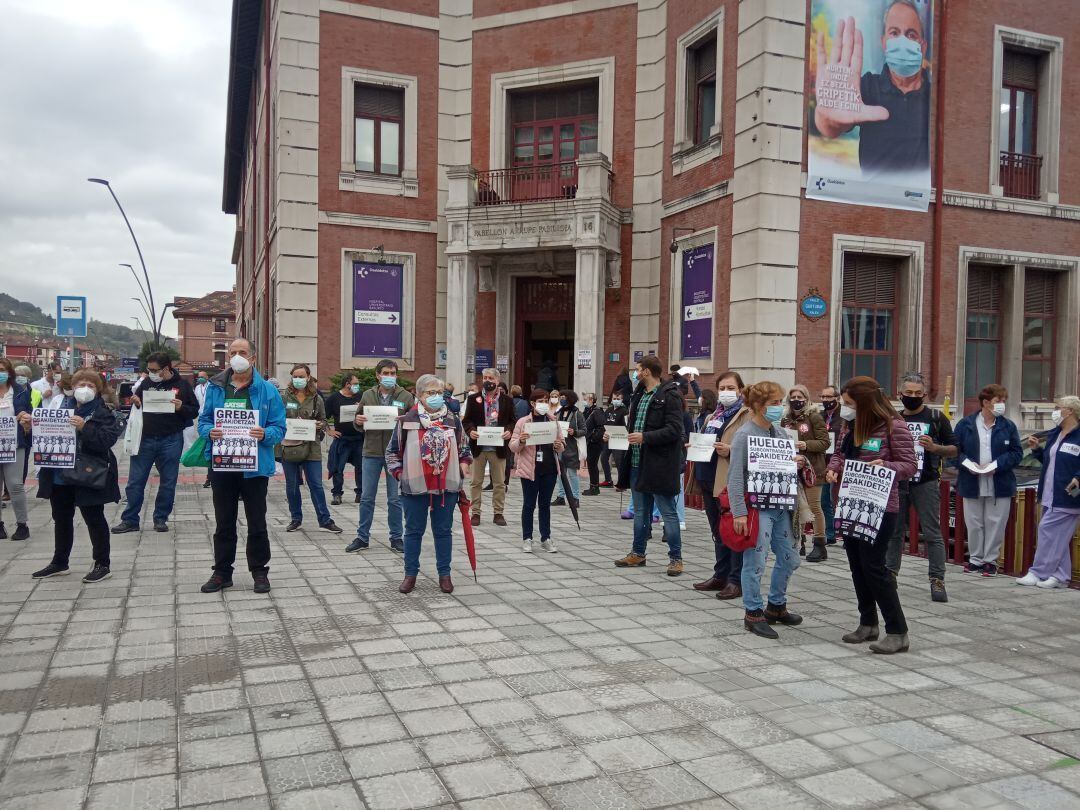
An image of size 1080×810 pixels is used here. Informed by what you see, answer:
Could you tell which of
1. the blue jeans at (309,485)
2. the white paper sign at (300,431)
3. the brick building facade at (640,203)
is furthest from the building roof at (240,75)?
the blue jeans at (309,485)

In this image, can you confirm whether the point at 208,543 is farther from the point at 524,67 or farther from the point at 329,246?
the point at 524,67

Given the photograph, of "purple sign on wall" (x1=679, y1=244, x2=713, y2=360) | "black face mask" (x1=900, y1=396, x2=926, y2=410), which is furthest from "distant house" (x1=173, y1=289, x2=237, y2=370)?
"black face mask" (x1=900, y1=396, x2=926, y2=410)

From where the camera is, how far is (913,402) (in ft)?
24.3

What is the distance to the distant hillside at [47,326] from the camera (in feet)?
505

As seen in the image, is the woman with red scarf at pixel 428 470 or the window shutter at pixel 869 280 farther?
the window shutter at pixel 869 280

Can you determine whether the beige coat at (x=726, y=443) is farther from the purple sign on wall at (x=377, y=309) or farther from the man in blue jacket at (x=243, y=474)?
the purple sign on wall at (x=377, y=309)

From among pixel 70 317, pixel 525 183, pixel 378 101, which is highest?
pixel 378 101

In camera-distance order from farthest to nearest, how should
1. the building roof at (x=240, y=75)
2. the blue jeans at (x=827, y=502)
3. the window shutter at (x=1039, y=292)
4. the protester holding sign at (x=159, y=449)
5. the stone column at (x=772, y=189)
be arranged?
the building roof at (x=240, y=75) → the window shutter at (x=1039, y=292) → the stone column at (x=772, y=189) → the blue jeans at (x=827, y=502) → the protester holding sign at (x=159, y=449)

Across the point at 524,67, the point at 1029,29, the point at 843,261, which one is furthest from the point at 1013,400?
the point at 524,67

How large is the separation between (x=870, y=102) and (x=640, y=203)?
5774 mm

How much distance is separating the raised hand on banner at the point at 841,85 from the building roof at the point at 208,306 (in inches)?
4234

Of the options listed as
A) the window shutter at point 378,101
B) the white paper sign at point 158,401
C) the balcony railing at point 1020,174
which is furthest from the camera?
the window shutter at point 378,101

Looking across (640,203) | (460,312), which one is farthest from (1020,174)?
(460,312)

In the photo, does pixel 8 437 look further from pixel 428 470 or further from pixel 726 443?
pixel 726 443
